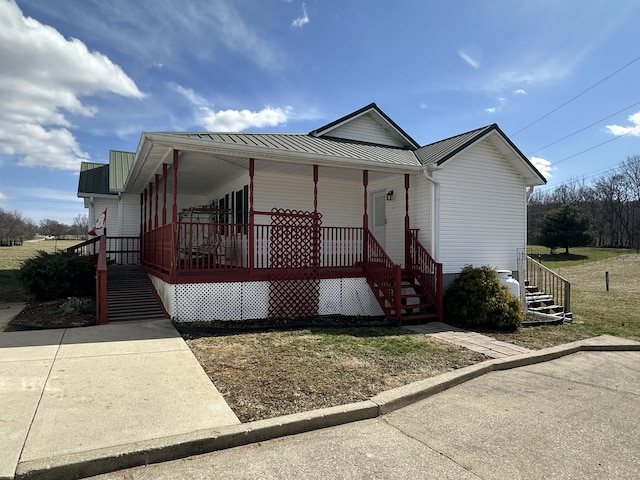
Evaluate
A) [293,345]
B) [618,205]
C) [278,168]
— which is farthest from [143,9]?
[618,205]

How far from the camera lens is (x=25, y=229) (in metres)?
66.7

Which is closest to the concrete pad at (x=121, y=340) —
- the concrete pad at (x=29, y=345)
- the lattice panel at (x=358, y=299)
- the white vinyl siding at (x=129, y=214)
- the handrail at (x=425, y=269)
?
the concrete pad at (x=29, y=345)

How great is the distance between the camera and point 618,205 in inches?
2160

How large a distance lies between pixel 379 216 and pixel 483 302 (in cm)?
443

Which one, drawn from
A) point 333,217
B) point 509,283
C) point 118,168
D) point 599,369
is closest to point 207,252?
point 333,217

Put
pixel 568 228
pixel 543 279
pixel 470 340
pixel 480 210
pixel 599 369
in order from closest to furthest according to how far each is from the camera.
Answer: pixel 599 369 → pixel 470 340 → pixel 480 210 → pixel 543 279 → pixel 568 228

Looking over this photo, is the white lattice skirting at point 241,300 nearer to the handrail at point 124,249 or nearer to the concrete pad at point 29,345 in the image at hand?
the concrete pad at point 29,345

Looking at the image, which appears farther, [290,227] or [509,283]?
[509,283]

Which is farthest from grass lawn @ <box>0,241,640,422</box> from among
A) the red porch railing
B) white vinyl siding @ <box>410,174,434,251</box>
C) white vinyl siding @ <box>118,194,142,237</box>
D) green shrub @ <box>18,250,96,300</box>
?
white vinyl siding @ <box>118,194,142,237</box>

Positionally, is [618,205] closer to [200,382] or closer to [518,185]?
[518,185]

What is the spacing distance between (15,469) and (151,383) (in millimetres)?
1870

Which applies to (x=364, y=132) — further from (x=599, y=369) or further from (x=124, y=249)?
(x=124, y=249)

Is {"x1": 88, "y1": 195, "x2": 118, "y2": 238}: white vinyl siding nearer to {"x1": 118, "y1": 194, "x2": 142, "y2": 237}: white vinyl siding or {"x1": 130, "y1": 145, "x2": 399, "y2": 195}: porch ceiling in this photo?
{"x1": 118, "y1": 194, "x2": 142, "y2": 237}: white vinyl siding

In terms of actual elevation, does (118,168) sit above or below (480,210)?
above
